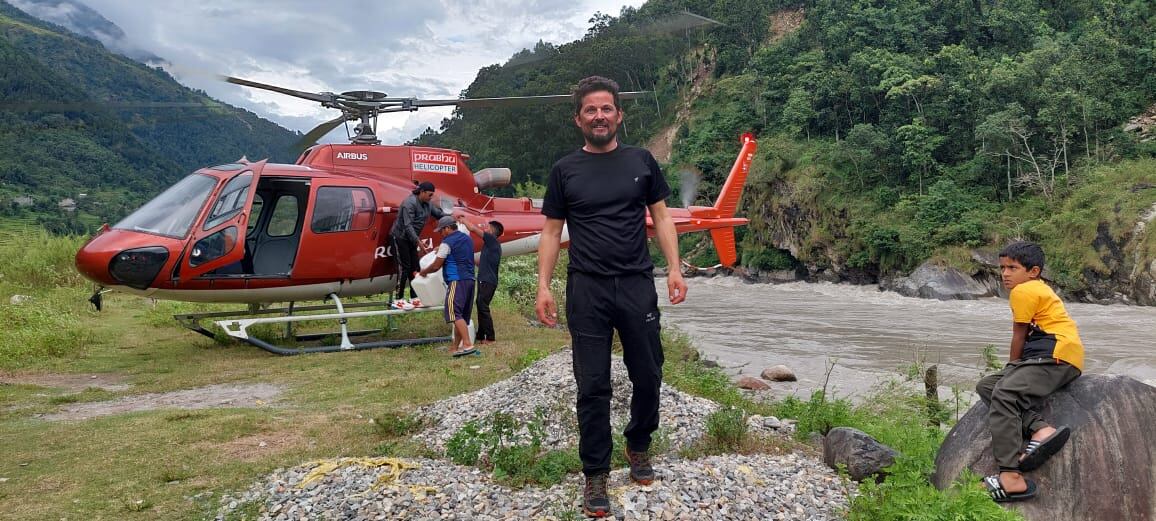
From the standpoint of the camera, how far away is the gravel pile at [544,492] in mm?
3490

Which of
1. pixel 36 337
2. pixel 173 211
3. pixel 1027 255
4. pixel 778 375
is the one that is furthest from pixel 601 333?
pixel 36 337

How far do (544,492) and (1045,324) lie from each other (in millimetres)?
2775

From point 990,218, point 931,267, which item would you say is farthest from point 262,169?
point 990,218

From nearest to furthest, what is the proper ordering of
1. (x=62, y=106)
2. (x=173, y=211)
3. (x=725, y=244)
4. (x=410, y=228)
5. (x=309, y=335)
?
(x=62, y=106) → (x=173, y=211) → (x=410, y=228) → (x=309, y=335) → (x=725, y=244)

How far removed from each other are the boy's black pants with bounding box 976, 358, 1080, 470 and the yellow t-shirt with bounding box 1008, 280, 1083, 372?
0.17 feet

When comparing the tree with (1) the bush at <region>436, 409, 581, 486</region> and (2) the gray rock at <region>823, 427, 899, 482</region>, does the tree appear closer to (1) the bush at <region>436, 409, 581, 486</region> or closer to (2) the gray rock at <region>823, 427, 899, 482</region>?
(2) the gray rock at <region>823, 427, 899, 482</region>

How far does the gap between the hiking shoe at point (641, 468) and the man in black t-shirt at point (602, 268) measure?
28 centimetres

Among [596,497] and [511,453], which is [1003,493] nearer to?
[596,497]

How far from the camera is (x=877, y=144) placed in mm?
36219

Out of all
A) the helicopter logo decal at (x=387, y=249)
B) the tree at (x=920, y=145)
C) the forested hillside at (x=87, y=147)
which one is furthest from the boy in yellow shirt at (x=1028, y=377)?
the forested hillside at (x=87, y=147)

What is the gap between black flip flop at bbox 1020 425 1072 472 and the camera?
363cm

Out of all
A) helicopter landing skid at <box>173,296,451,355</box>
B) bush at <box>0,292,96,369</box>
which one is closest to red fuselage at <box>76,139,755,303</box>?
helicopter landing skid at <box>173,296,451,355</box>

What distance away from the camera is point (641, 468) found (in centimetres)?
374

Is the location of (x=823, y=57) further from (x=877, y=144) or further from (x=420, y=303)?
(x=420, y=303)
